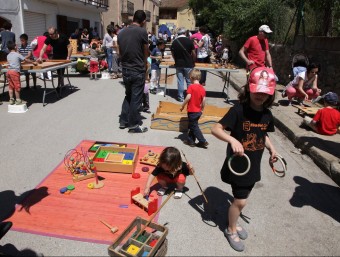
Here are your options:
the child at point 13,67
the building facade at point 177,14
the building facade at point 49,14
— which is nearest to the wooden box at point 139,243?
the child at point 13,67

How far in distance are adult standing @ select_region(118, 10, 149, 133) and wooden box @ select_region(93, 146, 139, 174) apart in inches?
52.5

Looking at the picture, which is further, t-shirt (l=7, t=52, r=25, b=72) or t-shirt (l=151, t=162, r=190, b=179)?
t-shirt (l=7, t=52, r=25, b=72)

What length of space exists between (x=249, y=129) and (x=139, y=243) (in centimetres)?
146

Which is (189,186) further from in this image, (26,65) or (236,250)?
(26,65)

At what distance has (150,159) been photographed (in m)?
4.75

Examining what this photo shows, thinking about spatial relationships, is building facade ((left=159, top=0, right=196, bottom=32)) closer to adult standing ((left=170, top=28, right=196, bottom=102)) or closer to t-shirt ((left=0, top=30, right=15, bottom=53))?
t-shirt ((left=0, top=30, right=15, bottom=53))

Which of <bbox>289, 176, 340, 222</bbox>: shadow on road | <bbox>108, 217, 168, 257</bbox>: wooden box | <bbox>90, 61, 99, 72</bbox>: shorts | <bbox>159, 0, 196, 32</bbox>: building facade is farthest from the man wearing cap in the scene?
<bbox>159, 0, 196, 32</bbox>: building facade

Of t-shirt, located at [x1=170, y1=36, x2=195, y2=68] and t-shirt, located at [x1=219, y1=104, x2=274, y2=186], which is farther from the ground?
t-shirt, located at [x1=170, y1=36, x2=195, y2=68]

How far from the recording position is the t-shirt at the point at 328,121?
5.71m

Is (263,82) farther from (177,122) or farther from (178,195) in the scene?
(177,122)

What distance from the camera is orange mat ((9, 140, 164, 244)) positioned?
3.11m

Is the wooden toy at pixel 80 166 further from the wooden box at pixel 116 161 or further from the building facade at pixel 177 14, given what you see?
the building facade at pixel 177 14

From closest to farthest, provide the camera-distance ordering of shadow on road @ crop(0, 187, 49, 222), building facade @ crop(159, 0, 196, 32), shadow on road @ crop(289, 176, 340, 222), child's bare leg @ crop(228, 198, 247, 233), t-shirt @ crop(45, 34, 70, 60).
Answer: child's bare leg @ crop(228, 198, 247, 233)
shadow on road @ crop(0, 187, 49, 222)
shadow on road @ crop(289, 176, 340, 222)
t-shirt @ crop(45, 34, 70, 60)
building facade @ crop(159, 0, 196, 32)

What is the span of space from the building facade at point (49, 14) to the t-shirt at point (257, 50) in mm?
12777
